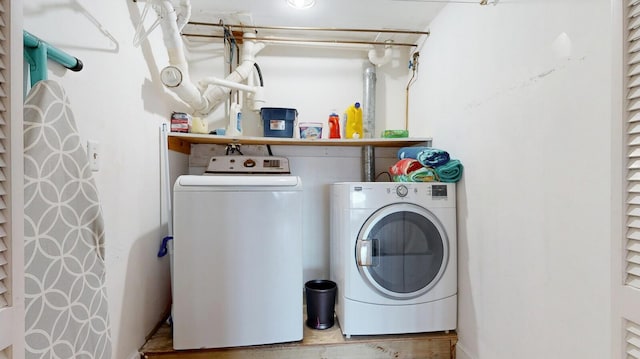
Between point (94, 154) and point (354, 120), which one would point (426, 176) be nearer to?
point (354, 120)

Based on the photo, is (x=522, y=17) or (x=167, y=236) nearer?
(x=522, y=17)

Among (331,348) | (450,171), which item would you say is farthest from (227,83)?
(331,348)

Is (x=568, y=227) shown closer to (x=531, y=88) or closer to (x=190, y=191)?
(x=531, y=88)

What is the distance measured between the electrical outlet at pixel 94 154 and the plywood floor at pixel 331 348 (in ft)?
3.39

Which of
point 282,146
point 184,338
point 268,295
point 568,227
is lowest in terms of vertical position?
point 184,338

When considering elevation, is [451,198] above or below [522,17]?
below

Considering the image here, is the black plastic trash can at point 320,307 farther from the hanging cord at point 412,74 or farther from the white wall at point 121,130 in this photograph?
the hanging cord at point 412,74

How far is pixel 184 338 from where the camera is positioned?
1.64 meters

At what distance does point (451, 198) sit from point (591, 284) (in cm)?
90

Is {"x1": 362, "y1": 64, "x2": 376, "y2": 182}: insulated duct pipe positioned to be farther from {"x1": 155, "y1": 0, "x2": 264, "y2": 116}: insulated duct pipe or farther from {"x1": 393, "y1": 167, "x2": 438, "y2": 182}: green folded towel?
{"x1": 155, "y1": 0, "x2": 264, "y2": 116}: insulated duct pipe

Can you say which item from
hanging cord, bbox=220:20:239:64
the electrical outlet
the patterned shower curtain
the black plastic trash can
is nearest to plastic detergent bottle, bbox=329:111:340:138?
hanging cord, bbox=220:20:239:64

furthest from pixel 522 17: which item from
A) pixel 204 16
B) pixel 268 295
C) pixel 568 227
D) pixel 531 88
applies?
pixel 204 16

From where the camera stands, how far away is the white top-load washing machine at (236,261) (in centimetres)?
164

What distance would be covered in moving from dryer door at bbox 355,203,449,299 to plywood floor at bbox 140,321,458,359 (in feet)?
0.91
